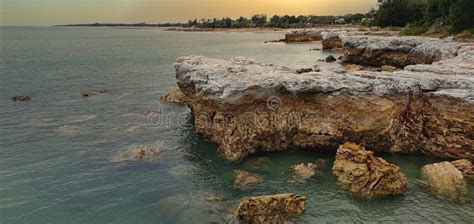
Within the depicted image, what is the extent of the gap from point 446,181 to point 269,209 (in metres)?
8.58

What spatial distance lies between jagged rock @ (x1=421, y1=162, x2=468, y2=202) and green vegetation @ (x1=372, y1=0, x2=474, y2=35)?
151 feet

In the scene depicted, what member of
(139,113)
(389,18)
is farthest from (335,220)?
(389,18)

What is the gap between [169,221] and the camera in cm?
1570

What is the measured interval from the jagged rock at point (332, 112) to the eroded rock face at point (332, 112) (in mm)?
47

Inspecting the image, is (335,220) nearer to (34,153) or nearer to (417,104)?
(417,104)

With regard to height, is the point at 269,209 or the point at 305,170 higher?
the point at 269,209

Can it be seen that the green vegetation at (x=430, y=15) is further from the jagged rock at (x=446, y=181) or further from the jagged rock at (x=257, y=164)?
the jagged rock at (x=257, y=164)

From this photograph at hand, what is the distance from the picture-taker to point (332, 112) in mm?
22328

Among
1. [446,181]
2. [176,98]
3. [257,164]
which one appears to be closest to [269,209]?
[257,164]

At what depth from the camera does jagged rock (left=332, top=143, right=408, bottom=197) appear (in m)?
17.5

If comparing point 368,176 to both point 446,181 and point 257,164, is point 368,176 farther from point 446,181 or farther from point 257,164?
point 257,164

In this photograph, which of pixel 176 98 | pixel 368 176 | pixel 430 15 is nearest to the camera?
pixel 368 176

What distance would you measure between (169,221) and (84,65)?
59.4 metres

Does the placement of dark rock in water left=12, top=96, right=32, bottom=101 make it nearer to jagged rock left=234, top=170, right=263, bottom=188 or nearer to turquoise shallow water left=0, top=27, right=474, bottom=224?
turquoise shallow water left=0, top=27, right=474, bottom=224
